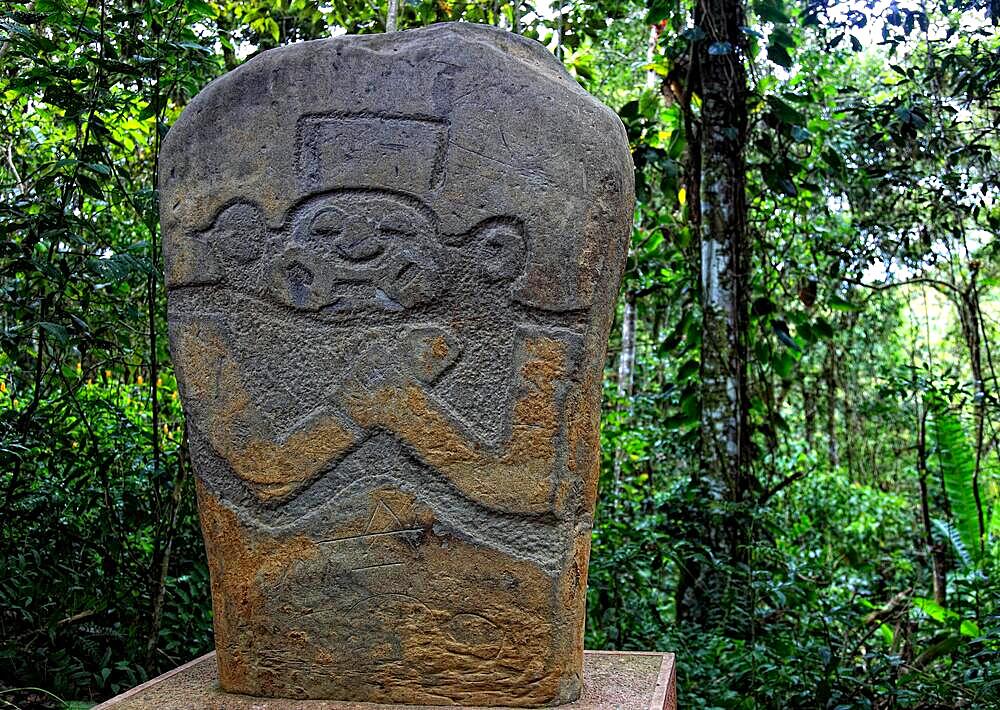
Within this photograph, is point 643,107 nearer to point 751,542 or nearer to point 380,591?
point 751,542

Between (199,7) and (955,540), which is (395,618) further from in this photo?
(955,540)

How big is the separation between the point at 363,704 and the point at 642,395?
280 cm

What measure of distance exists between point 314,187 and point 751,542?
81.0 inches

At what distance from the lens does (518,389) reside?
2.01 m

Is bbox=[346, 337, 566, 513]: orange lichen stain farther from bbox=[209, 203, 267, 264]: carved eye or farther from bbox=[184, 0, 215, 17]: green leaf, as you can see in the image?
bbox=[184, 0, 215, 17]: green leaf

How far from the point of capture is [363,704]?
79.0 inches

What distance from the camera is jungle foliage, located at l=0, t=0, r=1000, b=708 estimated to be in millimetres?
2996

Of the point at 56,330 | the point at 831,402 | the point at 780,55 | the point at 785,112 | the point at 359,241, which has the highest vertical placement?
the point at 780,55

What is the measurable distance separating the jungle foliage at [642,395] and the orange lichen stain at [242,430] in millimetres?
828

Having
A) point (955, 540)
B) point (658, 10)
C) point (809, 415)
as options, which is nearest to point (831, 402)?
point (809, 415)

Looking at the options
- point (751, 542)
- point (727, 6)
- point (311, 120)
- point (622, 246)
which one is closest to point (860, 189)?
point (727, 6)

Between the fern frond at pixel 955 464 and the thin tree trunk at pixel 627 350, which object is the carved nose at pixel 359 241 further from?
the thin tree trunk at pixel 627 350

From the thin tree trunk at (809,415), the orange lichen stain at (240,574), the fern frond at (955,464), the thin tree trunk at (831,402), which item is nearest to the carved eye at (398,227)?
the orange lichen stain at (240,574)

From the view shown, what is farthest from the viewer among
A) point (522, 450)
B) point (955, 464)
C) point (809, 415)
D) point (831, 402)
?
point (809, 415)
